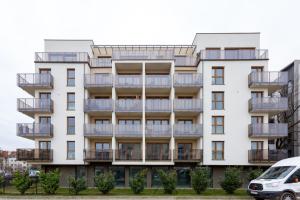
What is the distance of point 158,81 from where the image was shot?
31.1 meters

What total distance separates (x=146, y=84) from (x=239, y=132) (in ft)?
32.8

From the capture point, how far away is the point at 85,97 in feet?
103

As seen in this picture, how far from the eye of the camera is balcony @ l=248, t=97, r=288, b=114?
29609mm

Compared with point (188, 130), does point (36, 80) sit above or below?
above

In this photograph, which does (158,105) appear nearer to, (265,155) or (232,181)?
(232,181)

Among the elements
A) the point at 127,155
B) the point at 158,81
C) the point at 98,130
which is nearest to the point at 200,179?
the point at 127,155

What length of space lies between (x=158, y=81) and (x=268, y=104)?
1053 cm

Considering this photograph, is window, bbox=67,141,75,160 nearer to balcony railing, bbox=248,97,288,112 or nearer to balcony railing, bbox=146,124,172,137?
balcony railing, bbox=146,124,172,137

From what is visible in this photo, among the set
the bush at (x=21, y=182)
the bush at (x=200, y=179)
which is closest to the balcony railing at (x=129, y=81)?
the bush at (x=200, y=179)

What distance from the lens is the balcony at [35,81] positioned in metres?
30.4

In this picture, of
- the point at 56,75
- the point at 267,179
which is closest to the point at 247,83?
the point at 267,179

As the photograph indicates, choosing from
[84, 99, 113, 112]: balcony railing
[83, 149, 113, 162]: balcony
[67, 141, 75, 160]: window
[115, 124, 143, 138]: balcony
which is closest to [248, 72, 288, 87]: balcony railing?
[115, 124, 143, 138]: balcony

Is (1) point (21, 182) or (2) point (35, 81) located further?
(2) point (35, 81)

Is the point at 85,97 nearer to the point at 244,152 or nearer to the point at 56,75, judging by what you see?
the point at 56,75
